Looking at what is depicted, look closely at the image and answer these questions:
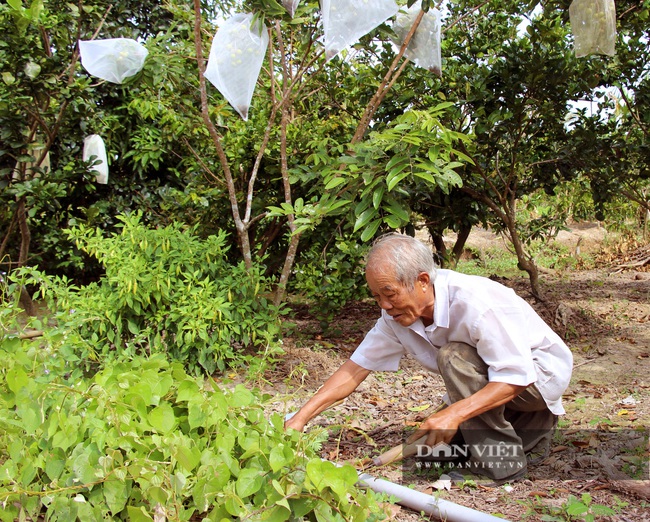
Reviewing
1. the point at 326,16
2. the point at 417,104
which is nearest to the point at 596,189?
the point at 417,104

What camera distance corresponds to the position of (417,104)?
4.61 meters

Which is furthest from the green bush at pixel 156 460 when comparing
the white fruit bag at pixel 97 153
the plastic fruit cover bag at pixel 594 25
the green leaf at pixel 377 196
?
the white fruit bag at pixel 97 153

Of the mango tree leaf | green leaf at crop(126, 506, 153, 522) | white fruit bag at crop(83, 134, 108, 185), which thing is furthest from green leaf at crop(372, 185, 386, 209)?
white fruit bag at crop(83, 134, 108, 185)

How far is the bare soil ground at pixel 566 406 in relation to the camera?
216 cm

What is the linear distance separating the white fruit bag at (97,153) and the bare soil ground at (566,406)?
202 cm

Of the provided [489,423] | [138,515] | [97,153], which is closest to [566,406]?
[489,423]

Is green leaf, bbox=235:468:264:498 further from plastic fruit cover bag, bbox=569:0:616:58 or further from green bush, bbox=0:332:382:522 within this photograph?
plastic fruit cover bag, bbox=569:0:616:58

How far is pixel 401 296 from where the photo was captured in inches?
84.3

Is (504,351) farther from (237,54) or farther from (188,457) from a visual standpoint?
(237,54)

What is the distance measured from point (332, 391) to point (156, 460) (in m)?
0.85

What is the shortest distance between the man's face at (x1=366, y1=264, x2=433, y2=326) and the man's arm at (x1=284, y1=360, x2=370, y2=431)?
12.5 inches

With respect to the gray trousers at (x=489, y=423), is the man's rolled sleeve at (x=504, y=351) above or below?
above

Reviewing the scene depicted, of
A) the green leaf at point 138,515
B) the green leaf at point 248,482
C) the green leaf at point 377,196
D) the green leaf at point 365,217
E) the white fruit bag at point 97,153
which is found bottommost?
the green leaf at point 138,515

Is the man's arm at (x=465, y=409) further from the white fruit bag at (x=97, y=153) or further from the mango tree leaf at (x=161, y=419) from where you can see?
the white fruit bag at (x=97, y=153)
